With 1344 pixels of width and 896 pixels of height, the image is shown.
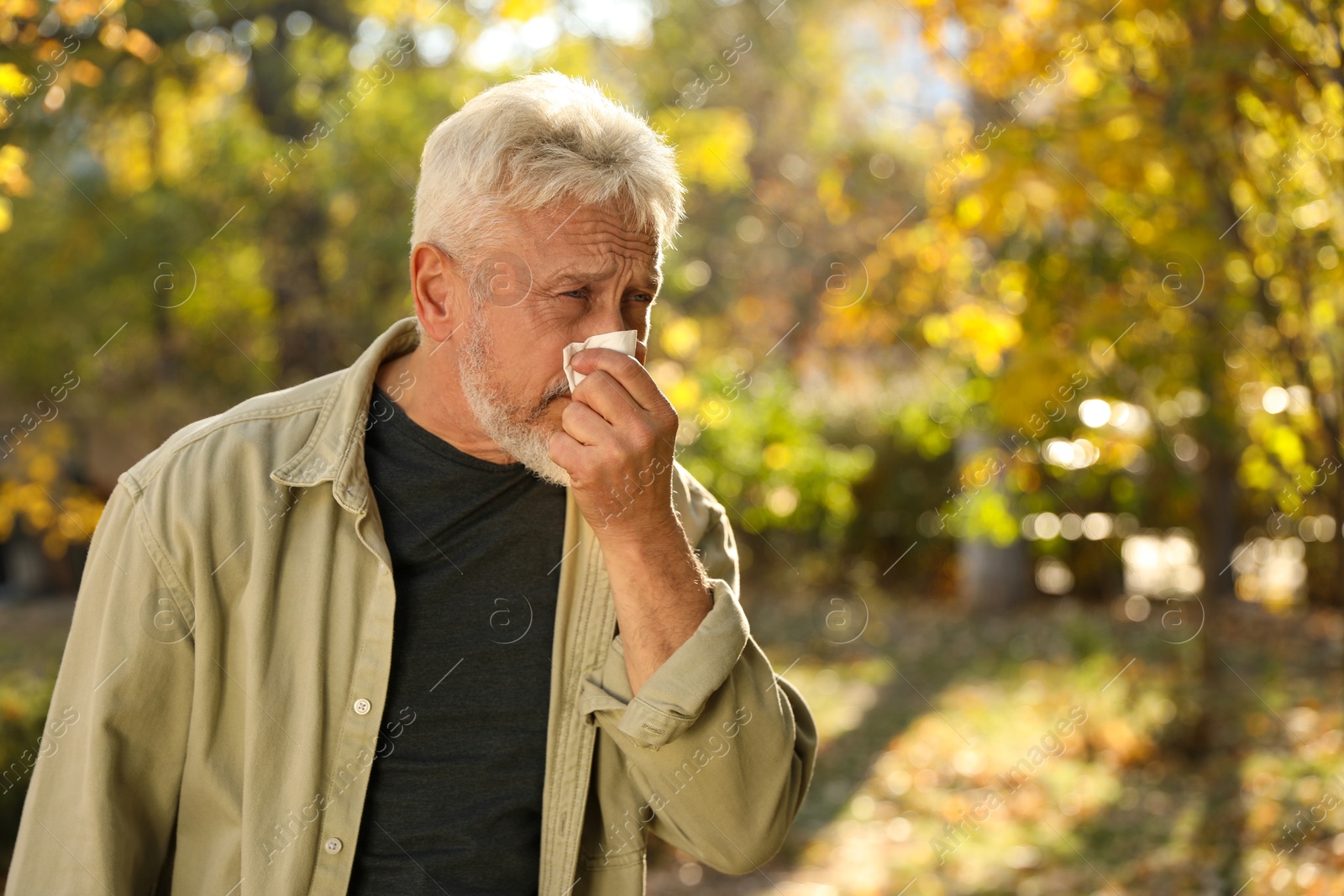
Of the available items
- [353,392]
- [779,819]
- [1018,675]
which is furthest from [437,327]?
[1018,675]

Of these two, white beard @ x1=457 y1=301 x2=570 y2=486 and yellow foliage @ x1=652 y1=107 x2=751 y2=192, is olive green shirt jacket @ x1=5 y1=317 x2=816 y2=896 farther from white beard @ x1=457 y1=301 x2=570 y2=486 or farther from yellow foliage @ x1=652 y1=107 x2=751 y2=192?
yellow foliage @ x1=652 y1=107 x2=751 y2=192

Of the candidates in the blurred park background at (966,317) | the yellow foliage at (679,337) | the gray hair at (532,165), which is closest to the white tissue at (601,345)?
the gray hair at (532,165)

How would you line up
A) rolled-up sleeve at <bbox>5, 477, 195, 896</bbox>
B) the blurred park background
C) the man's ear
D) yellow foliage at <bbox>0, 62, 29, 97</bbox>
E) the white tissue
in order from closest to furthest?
1. rolled-up sleeve at <bbox>5, 477, 195, 896</bbox>
2. the white tissue
3. the man's ear
4. yellow foliage at <bbox>0, 62, 29, 97</bbox>
5. the blurred park background

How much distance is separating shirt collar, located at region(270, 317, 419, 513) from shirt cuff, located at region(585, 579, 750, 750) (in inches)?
24.4

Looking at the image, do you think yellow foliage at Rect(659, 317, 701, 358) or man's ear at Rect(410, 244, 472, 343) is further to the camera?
yellow foliage at Rect(659, 317, 701, 358)

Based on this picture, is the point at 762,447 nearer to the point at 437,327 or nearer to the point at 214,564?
the point at 437,327

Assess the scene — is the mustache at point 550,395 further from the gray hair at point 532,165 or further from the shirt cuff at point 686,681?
the shirt cuff at point 686,681

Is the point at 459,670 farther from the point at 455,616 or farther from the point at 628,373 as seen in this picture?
the point at 628,373

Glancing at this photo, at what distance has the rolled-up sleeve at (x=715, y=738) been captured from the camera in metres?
2.04

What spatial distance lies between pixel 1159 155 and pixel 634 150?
3291 millimetres

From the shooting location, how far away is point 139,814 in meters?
1.90

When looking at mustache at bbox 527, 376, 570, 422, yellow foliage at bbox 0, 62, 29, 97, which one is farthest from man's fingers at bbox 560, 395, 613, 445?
yellow foliage at bbox 0, 62, 29, 97

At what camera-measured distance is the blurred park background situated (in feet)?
15.5

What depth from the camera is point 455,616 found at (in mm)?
2207
